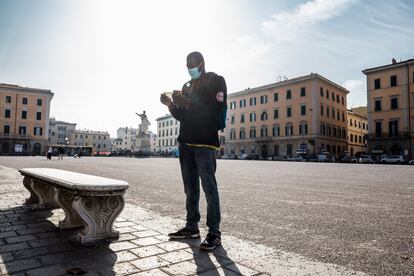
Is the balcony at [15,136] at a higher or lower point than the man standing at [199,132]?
higher

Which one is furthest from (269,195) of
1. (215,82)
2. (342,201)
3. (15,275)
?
(15,275)

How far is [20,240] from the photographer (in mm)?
3094

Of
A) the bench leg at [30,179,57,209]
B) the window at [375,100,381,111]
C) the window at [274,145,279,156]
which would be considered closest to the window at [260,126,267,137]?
the window at [274,145,279,156]

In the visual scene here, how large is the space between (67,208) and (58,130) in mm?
114692

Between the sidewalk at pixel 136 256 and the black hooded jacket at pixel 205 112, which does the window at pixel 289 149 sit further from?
the black hooded jacket at pixel 205 112

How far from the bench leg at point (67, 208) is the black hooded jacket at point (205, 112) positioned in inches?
59.3

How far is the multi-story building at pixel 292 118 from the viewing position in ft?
165

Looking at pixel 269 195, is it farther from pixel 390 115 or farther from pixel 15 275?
pixel 390 115

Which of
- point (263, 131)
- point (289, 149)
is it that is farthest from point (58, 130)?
point (289, 149)

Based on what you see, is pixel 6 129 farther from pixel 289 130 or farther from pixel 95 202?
pixel 95 202

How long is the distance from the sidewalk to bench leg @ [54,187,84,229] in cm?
15

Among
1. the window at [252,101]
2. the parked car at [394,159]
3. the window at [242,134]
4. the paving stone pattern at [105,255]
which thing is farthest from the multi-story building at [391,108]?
the paving stone pattern at [105,255]

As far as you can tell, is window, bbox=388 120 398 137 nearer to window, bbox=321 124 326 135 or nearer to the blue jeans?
window, bbox=321 124 326 135

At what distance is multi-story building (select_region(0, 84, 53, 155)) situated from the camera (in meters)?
59.2
